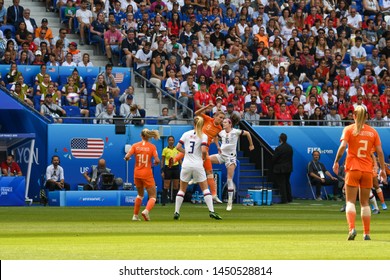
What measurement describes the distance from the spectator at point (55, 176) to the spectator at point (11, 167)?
1032 millimetres

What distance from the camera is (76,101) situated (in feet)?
124

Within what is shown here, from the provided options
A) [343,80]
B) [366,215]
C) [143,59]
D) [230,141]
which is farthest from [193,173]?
[343,80]

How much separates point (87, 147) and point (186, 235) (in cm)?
1747

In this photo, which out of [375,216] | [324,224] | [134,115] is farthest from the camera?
[134,115]

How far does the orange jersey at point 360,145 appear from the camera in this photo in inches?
750

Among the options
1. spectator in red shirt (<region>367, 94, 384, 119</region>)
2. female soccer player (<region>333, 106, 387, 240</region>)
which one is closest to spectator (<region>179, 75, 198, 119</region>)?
spectator in red shirt (<region>367, 94, 384, 119</region>)

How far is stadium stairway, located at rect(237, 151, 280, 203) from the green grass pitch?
18.7 ft

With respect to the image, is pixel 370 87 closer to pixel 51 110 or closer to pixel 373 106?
pixel 373 106

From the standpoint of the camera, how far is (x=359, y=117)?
738 inches

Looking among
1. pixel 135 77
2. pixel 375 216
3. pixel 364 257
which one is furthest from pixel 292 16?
pixel 364 257

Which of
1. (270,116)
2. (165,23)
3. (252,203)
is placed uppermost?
(165,23)

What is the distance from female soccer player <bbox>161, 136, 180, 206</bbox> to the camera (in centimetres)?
3685

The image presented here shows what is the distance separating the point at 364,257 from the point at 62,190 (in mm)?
21376

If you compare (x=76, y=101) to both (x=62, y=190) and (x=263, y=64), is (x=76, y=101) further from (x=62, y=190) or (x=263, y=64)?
(x=263, y=64)
